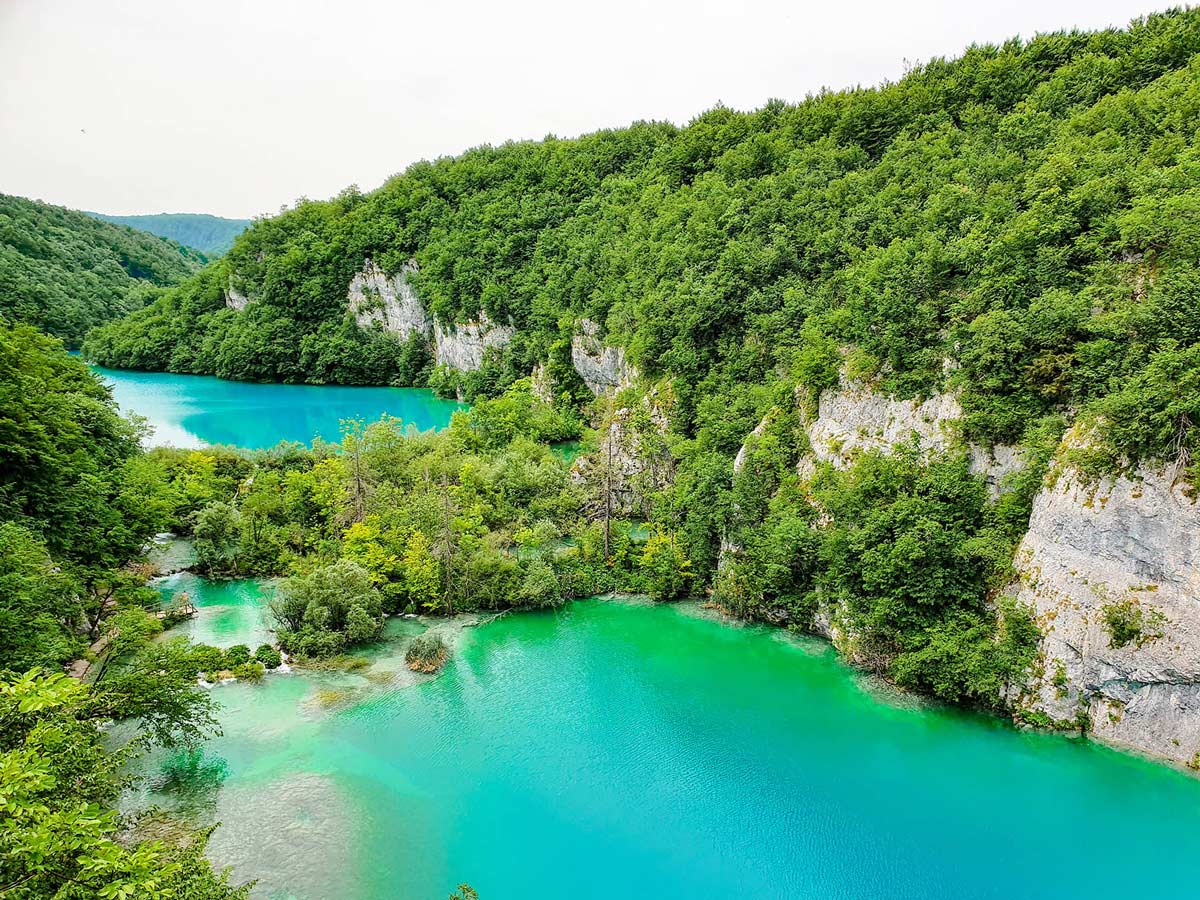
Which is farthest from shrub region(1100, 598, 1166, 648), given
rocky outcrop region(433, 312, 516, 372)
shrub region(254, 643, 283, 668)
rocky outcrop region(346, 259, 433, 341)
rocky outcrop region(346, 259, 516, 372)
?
rocky outcrop region(346, 259, 433, 341)

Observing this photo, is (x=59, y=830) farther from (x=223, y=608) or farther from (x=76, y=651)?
(x=223, y=608)

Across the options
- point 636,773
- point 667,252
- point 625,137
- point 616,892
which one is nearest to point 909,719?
point 636,773

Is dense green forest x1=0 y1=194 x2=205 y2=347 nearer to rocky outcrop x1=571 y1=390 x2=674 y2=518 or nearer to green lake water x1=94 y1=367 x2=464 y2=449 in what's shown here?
green lake water x1=94 y1=367 x2=464 y2=449

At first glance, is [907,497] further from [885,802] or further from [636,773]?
[636,773]

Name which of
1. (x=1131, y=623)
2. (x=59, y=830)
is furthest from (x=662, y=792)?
(x=59, y=830)

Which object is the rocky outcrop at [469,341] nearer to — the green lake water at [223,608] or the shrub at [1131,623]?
the green lake water at [223,608]

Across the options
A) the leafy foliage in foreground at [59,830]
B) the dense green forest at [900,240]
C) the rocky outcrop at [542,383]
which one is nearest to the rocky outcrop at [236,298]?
the dense green forest at [900,240]
